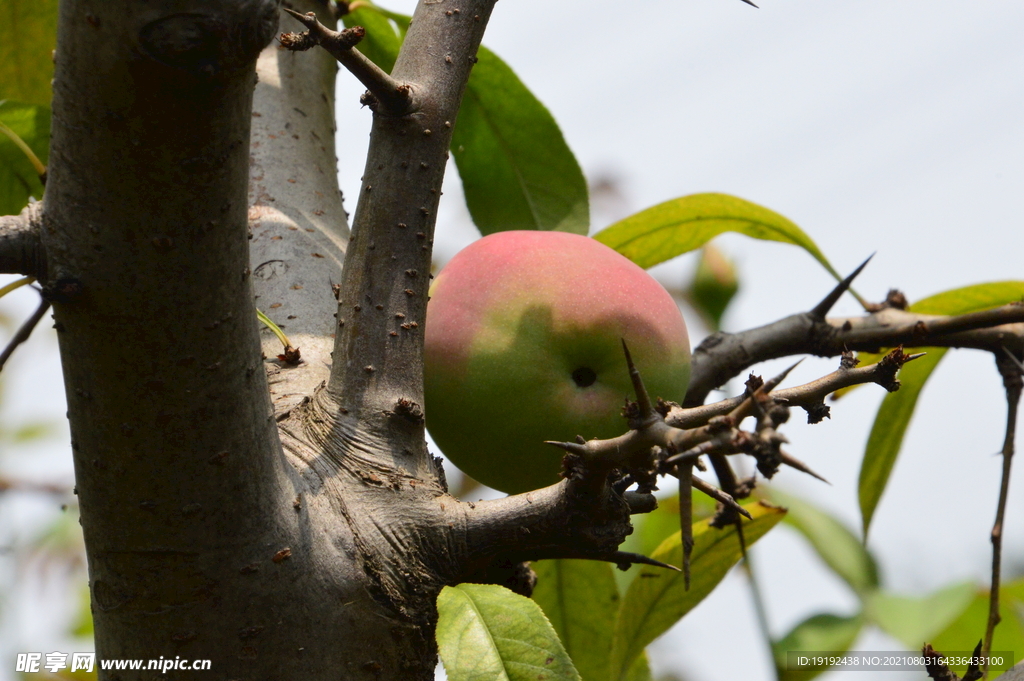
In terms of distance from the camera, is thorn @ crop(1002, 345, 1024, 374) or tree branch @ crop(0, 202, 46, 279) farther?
thorn @ crop(1002, 345, 1024, 374)

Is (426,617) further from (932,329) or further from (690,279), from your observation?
(690,279)

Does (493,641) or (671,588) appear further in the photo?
(671,588)

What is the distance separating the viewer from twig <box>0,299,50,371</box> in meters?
0.78

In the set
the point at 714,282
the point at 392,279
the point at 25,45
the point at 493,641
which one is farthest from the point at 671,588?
the point at 25,45

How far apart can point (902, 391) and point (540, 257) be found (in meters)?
0.69

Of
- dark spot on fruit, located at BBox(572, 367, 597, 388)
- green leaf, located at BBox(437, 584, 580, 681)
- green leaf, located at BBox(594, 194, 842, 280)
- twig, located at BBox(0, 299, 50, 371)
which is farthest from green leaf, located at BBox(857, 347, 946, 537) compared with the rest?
twig, located at BBox(0, 299, 50, 371)

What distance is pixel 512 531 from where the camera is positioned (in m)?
0.70

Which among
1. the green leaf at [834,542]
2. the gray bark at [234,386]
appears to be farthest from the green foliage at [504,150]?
the green leaf at [834,542]

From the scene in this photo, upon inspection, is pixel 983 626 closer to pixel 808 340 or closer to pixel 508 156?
pixel 808 340

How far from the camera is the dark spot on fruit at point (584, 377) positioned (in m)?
0.88

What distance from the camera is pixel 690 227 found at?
1319 millimetres

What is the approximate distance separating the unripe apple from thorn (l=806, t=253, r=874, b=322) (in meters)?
0.18

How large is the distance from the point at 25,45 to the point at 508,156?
2.56 ft

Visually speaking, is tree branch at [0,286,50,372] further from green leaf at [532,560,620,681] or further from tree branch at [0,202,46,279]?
green leaf at [532,560,620,681]
